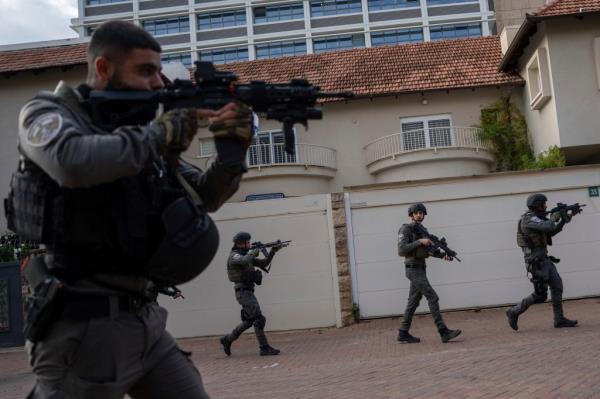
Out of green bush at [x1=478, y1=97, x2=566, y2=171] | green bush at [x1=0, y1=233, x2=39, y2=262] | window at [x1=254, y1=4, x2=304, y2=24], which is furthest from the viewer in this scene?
window at [x1=254, y1=4, x2=304, y2=24]

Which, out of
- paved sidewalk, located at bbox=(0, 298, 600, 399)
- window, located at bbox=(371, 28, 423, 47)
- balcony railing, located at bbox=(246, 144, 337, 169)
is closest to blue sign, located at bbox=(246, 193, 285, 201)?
balcony railing, located at bbox=(246, 144, 337, 169)

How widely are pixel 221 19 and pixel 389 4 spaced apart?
15.8 metres

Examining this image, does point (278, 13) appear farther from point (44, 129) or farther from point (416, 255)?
point (44, 129)

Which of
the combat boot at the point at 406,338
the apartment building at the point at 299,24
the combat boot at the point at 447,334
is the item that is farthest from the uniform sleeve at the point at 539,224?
the apartment building at the point at 299,24

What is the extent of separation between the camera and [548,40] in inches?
727

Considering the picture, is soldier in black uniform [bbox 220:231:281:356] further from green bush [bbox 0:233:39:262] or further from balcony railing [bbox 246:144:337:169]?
balcony railing [bbox 246:144:337:169]

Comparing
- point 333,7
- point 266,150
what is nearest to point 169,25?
point 333,7

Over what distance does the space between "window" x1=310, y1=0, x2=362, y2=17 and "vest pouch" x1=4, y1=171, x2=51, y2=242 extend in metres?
62.3

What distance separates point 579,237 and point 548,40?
21.7 feet

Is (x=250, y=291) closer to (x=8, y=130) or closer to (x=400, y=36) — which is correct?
(x=8, y=130)

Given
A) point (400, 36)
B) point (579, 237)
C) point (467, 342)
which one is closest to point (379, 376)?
point (467, 342)

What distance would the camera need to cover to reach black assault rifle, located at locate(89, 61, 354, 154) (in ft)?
8.19

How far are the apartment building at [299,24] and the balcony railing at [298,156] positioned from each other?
1563 inches

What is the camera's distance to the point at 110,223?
2.33 metres
